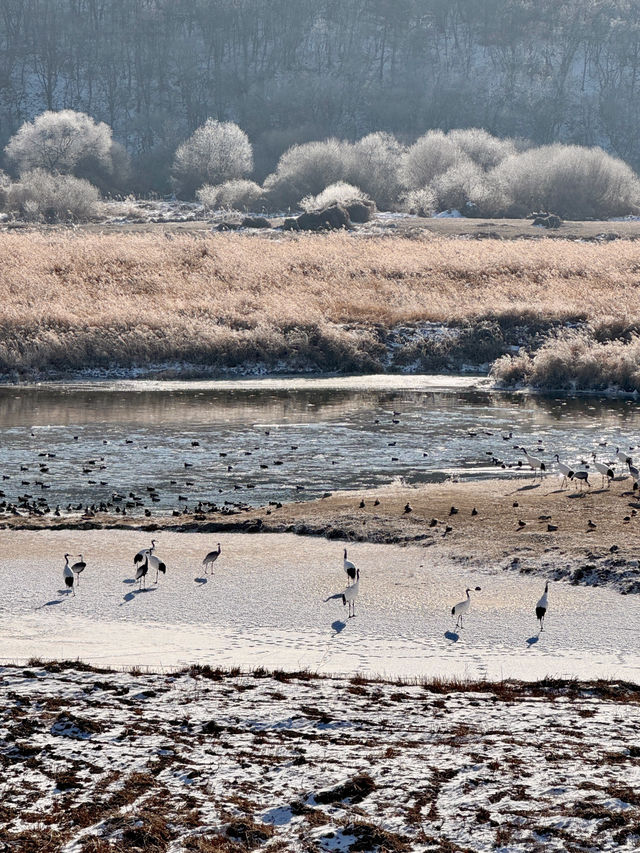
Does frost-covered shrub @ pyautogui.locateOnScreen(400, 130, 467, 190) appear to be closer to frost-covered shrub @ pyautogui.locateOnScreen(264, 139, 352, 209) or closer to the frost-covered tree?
frost-covered shrub @ pyautogui.locateOnScreen(264, 139, 352, 209)

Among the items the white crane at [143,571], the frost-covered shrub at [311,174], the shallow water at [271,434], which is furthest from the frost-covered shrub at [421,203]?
the white crane at [143,571]

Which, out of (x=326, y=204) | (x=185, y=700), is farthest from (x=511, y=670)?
(x=326, y=204)

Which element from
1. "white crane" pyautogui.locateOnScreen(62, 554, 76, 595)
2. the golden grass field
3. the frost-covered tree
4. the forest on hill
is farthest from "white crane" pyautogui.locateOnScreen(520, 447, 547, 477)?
the forest on hill

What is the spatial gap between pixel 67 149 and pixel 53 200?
27.4 metres

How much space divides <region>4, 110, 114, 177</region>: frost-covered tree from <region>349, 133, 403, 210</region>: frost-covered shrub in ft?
84.1

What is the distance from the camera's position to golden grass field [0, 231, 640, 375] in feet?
140

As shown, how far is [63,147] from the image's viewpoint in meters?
105

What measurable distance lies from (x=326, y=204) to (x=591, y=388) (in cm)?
4610

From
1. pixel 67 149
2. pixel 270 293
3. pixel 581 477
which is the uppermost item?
pixel 67 149

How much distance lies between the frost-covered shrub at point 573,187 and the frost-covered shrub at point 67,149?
38.9 meters

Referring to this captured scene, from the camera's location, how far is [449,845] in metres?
9.14

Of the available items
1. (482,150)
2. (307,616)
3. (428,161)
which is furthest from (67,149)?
(307,616)

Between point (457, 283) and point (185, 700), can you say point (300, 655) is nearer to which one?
point (185, 700)

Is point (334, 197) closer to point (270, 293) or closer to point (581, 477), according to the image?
point (270, 293)
